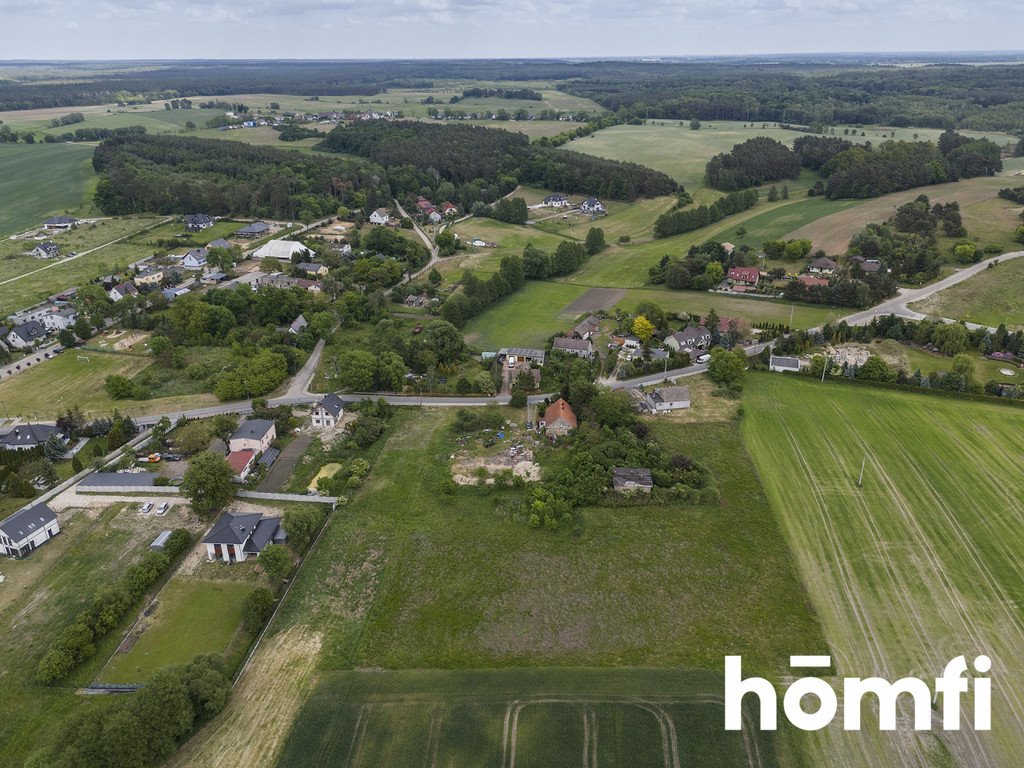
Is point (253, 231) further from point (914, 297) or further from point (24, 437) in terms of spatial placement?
point (914, 297)

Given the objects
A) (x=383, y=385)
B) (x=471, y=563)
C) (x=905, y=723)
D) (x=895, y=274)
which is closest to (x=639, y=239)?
(x=895, y=274)

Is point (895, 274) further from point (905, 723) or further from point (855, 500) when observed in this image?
point (905, 723)

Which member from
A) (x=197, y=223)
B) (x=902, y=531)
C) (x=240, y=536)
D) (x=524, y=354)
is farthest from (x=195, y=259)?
(x=902, y=531)

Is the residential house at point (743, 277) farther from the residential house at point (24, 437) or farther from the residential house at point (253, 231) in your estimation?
the residential house at point (253, 231)

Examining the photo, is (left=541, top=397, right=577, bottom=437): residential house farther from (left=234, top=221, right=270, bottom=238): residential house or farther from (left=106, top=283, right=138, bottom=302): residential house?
(left=234, top=221, right=270, bottom=238): residential house

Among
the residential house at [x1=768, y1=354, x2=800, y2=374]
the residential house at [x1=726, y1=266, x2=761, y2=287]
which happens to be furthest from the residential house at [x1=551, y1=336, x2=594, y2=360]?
the residential house at [x1=726, y1=266, x2=761, y2=287]
